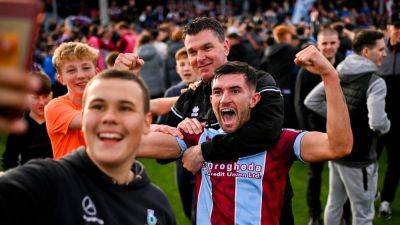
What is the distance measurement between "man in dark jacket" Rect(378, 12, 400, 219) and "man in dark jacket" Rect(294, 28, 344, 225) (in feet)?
2.00

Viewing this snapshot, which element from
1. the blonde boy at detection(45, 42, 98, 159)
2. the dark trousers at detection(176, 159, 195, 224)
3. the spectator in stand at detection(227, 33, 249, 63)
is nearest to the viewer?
the blonde boy at detection(45, 42, 98, 159)

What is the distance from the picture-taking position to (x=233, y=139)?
316cm

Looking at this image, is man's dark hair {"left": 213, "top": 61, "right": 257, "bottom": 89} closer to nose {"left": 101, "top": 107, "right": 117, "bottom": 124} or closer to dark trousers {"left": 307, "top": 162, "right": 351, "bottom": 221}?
nose {"left": 101, "top": 107, "right": 117, "bottom": 124}

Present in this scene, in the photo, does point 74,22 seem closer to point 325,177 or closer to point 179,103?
point 325,177

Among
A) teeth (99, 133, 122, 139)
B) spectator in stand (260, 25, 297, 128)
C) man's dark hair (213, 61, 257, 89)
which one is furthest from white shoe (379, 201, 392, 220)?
teeth (99, 133, 122, 139)

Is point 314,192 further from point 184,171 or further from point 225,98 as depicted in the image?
point 225,98

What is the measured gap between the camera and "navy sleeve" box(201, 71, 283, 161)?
3.16 meters

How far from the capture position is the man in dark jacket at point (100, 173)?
1959 mm

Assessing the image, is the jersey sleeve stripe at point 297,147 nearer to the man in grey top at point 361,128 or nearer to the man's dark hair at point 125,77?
the man's dark hair at point 125,77

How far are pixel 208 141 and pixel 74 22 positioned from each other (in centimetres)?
1563

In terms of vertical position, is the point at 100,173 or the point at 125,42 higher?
the point at 125,42

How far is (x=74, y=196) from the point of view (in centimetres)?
208

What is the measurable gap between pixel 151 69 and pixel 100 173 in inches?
329

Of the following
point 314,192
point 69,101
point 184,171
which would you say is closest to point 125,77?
point 69,101
